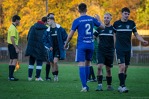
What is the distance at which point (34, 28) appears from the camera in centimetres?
1931

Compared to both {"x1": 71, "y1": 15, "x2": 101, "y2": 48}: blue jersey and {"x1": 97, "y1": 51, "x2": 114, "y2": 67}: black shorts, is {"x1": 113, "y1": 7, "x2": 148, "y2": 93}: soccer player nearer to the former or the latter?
{"x1": 97, "y1": 51, "x2": 114, "y2": 67}: black shorts

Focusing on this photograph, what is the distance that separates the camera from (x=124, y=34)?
46.4 ft

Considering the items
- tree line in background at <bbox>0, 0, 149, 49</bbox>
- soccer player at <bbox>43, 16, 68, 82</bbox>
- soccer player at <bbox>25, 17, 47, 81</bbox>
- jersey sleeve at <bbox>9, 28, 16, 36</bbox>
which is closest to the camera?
soccer player at <bbox>43, 16, 68, 82</bbox>

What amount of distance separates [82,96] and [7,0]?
146 ft

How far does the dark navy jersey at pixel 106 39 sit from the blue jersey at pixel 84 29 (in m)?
0.94

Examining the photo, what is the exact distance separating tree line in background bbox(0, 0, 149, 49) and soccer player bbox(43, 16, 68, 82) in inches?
1348

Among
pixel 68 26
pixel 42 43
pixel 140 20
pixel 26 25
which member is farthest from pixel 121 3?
pixel 42 43

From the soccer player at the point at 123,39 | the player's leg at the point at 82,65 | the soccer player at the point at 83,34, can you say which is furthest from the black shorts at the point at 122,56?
the player's leg at the point at 82,65

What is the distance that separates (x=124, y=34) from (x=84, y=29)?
116 cm

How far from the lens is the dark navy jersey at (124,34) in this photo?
46.3 feet

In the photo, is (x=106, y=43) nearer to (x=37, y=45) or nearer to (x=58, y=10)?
(x=37, y=45)

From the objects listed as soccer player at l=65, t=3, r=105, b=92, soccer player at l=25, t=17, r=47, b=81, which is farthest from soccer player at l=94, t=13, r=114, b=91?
soccer player at l=25, t=17, r=47, b=81

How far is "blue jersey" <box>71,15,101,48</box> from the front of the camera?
45.0 ft

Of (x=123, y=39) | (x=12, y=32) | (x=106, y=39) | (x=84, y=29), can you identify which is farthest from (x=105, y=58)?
(x=12, y=32)
